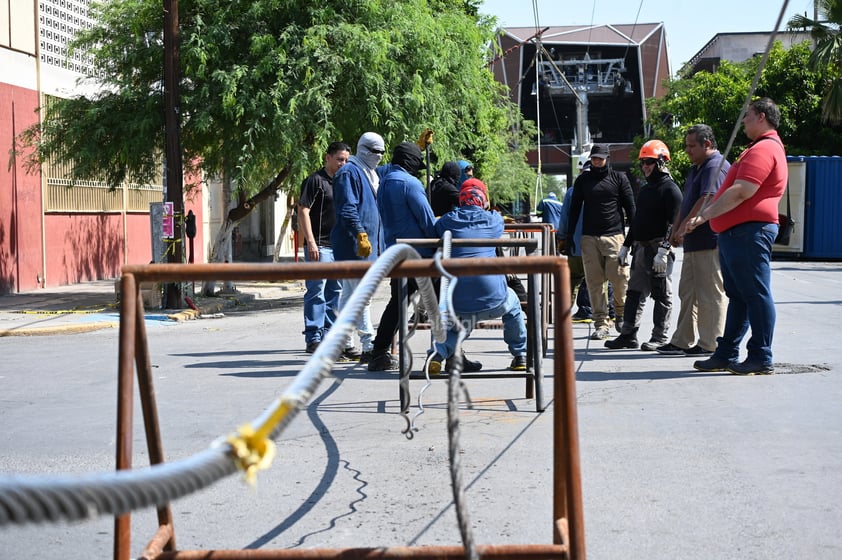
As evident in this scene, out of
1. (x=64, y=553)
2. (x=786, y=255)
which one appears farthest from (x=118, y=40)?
(x=786, y=255)

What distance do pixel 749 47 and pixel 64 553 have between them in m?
75.7

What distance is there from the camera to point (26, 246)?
18.8 metres

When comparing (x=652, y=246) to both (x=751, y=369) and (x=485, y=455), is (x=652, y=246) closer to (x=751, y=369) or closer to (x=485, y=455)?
(x=751, y=369)

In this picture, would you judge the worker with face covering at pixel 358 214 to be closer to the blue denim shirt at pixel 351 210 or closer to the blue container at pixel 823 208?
the blue denim shirt at pixel 351 210

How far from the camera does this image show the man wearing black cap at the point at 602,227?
1044 cm

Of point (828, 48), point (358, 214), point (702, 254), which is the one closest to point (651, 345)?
point (702, 254)

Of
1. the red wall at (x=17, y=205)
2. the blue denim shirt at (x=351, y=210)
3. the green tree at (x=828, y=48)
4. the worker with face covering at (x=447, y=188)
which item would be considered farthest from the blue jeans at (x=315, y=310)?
the green tree at (x=828, y=48)

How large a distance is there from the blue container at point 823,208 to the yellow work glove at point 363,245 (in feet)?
80.4

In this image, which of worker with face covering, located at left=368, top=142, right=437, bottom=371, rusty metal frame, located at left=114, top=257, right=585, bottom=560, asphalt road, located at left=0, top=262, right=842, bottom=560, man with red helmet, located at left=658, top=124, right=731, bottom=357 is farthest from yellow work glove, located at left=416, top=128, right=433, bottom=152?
rusty metal frame, located at left=114, top=257, right=585, bottom=560

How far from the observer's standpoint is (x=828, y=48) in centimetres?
3294

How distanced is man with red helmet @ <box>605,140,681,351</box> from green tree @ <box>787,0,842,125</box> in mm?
25723

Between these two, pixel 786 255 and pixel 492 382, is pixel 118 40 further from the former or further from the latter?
pixel 786 255

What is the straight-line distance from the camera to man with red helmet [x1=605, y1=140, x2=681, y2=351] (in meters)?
9.70

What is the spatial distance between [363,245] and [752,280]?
128 inches
